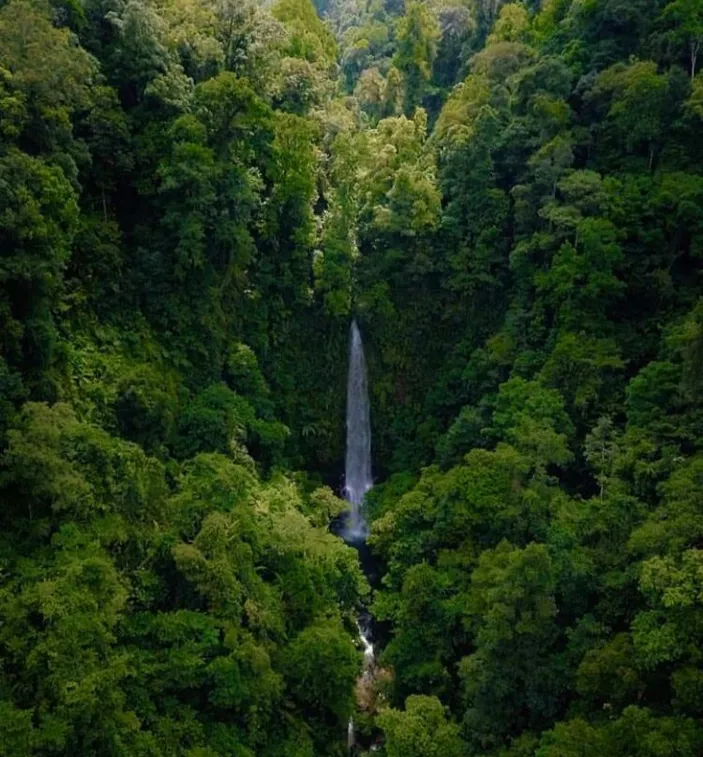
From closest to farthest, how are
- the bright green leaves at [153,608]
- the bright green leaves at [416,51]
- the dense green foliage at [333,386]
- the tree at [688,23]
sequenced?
the bright green leaves at [153,608] < the dense green foliage at [333,386] < the tree at [688,23] < the bright green leaves at [416,51]

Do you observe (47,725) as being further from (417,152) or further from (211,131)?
(417,152)

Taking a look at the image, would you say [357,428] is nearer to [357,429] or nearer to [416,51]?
[357,429]

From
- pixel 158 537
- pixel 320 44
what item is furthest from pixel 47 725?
pixel 320 44

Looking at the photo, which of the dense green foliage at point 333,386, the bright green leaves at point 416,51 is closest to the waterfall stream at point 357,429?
the dense green foliage at point 333,386

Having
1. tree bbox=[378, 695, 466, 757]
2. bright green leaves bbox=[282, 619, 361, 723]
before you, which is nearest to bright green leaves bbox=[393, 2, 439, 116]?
bright green leaves bbox=[282, 619, 361, 723]

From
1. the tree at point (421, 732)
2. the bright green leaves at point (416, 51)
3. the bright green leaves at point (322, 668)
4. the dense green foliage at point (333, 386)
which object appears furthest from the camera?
the bright green leaves at point (416, 51)

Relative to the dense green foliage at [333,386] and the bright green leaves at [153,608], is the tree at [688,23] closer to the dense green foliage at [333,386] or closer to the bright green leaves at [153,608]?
the dense green foliage at [333,386]

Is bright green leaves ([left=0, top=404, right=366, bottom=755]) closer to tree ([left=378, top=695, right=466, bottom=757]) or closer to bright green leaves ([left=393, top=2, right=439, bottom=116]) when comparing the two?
tree ([left=378, top=695, right=466, bottom=757])
